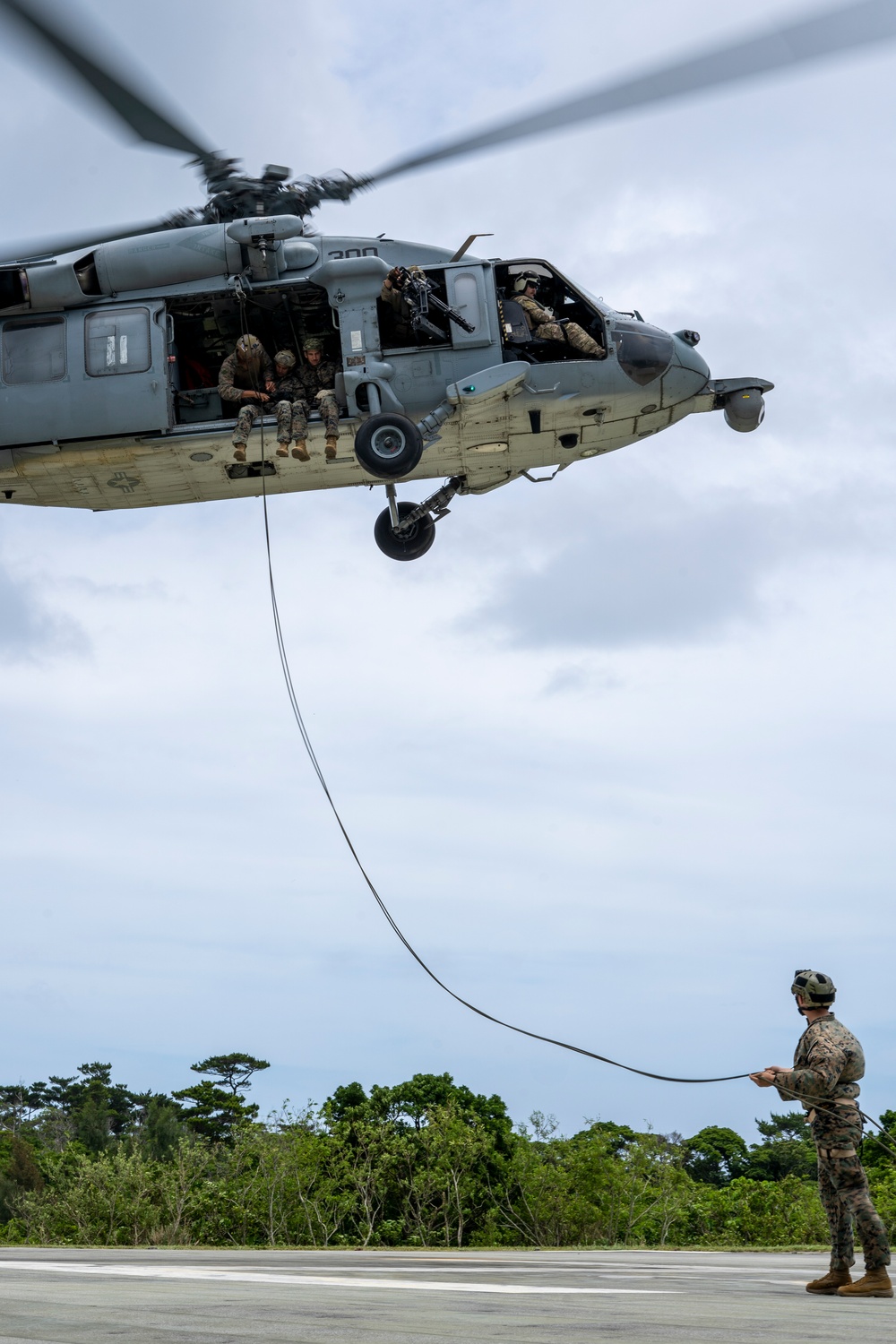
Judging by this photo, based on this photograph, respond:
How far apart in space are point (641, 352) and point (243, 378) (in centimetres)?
419

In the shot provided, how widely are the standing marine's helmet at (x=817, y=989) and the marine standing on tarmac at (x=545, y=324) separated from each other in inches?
324

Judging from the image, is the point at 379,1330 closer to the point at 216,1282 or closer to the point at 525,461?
the point at 216,1282

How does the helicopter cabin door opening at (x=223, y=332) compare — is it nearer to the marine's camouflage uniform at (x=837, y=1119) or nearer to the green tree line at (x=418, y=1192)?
the marine's camouflage uniform at (x=837, y=1119)

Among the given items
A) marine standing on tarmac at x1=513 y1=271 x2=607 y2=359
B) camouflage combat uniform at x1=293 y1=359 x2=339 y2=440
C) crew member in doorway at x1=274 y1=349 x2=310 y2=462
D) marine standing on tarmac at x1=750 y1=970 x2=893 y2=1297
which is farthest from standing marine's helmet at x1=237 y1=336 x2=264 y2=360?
marine standing on tarmac at x1=750 y1=970 x2=893 y2=1297

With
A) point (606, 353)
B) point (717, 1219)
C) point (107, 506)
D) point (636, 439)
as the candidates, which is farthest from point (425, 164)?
point (717, 1219)

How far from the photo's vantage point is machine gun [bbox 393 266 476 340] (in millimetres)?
13031

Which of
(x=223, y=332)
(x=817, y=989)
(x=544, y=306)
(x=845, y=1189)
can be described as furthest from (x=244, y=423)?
(x=845, y=1189)

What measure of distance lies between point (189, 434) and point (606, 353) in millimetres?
4405

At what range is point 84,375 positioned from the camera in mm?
13062

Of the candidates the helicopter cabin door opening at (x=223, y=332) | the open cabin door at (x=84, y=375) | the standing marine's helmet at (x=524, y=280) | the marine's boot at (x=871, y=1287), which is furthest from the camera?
the standing marine's helmet at (x=524, y=280)

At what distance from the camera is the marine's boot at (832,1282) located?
612 cm

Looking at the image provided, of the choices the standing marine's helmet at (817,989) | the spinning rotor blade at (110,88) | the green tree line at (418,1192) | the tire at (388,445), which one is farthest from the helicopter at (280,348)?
the green tree line at (418,1192)

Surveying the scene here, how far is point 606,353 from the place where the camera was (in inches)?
524

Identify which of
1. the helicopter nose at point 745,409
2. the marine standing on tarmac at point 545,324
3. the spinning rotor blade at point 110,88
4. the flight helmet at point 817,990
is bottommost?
the flight helmet at point 817,990
